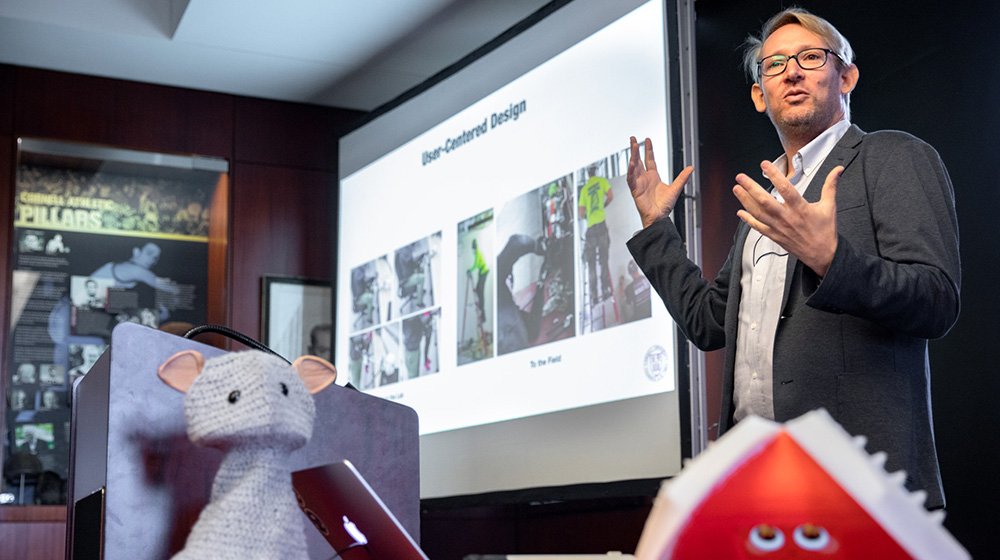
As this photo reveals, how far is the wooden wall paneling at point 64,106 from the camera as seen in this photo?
4.31 metres

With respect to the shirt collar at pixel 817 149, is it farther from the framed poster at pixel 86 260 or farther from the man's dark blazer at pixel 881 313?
the framed poster at pixel 86 260

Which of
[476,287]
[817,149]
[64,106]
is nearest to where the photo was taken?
[817,149]

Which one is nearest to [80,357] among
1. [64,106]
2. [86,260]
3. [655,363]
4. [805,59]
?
[86,260]

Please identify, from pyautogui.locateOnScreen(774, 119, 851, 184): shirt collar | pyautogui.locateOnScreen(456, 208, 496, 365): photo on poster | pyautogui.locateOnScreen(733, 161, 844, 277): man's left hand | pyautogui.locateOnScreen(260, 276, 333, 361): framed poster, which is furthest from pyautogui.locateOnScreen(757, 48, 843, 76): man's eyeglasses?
pyautogui.locateOnScreen(260, 276, 333, 361): framed poster

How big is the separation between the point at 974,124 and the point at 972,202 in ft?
0.62

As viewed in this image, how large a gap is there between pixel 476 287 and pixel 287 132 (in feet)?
5.53

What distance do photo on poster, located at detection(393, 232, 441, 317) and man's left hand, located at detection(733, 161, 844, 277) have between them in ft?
8.33

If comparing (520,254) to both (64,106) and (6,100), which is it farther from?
(6,100)

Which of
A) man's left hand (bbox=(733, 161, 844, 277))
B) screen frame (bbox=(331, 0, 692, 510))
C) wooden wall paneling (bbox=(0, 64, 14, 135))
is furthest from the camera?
wooden wall paneling (bbox=(0, 64, 14, 135))

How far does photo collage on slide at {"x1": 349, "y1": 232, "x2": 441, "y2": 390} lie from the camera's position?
11.9ft

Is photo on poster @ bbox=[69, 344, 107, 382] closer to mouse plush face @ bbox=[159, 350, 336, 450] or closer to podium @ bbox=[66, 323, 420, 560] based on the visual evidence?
podium @ bbox=[66, 323, 420, 560]

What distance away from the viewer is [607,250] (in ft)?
9.66

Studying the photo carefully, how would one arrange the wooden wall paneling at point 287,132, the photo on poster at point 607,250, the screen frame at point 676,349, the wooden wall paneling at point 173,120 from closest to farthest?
the screen frame at point 676,349 < the photo on poster at point 607,250 < the wooden wall paneling at point 173,120 < the wooden wall paneling at point 287,132

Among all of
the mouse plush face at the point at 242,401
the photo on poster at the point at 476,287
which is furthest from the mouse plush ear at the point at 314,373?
the photo on poster at the point at 476,287
